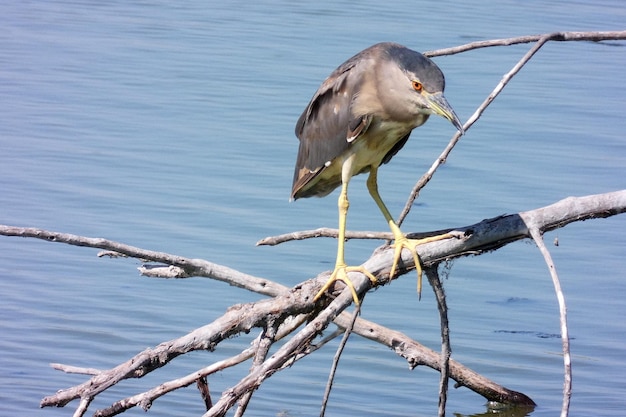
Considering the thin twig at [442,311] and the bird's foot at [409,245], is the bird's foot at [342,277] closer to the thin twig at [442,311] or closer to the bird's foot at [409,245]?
the bird's foot at [409,245]

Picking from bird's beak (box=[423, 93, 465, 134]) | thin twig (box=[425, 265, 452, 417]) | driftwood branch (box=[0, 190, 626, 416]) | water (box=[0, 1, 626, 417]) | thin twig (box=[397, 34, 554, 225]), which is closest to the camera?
driftwood branch (box=[0, 190, 626, 416])

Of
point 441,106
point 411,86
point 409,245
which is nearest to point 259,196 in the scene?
point 411,86

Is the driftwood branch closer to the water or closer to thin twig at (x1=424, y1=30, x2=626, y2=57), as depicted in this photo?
thin twig at (x1=424, y1=30, x2=626, y2=57)

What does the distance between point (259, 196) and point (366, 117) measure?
3.93 meters

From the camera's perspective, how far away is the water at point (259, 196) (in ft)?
22.3

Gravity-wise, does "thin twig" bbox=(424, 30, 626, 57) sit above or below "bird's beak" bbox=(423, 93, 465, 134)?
above

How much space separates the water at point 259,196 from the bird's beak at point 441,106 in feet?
7.19

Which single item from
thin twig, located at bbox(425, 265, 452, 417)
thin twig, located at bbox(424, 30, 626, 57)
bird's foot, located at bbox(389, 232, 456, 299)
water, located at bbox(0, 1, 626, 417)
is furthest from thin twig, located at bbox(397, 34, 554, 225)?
water, located at bbox(0, 1, 626, 417)

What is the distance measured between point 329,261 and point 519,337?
1487mm

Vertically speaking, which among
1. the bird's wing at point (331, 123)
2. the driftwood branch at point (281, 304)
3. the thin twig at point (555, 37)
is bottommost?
the driftwood branch at point (281, 304)

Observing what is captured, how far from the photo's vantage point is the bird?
192 inches

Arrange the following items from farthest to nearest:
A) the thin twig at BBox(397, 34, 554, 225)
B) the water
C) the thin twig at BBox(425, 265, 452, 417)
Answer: the water → the thin twig at BBox(425, 265, 452, 417) → the thin twig at BBox(397, 34, 554, 225)

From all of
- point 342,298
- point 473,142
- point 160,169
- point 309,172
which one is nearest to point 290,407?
point 309,172

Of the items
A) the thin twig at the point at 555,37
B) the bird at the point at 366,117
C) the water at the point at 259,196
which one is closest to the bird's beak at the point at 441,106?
the bird at the point at 366,117
